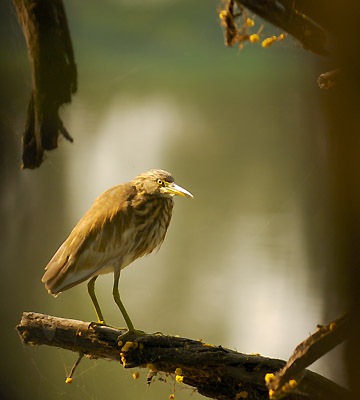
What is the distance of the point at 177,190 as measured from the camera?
132 cm

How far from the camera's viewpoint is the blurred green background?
1231 mm

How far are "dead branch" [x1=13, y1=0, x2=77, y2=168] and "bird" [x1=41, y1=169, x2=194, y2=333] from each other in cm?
23

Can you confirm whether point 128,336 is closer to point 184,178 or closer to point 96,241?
point 96,241

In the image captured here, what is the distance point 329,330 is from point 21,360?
79 centimetres

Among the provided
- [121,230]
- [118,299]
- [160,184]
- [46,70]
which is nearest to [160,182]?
[160,184]

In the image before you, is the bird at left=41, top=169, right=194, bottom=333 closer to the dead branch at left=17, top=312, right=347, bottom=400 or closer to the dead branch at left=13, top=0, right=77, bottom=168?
the dead branch at left=17, top=312, right=347, bottom=400

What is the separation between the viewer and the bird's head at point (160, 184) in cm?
133

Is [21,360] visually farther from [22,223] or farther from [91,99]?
[91,99]

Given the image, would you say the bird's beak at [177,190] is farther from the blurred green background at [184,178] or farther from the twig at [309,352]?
the twig at [309,352]

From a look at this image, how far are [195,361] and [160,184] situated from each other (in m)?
0.34

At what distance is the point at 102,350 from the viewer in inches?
53.4

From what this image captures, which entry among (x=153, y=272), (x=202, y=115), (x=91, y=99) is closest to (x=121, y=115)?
(x=91, y=99)

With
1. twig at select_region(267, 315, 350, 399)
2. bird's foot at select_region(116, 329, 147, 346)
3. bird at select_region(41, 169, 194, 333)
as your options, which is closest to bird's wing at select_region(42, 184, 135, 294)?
bird at select_region(41, 169, 194, 333)

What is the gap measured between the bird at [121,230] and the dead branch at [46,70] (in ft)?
0.74
